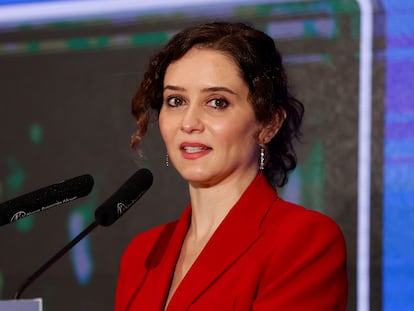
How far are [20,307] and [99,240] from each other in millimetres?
1209

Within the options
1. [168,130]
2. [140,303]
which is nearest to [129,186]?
[168,130]

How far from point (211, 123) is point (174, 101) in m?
0.12

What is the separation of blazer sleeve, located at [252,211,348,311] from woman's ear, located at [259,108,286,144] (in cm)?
22

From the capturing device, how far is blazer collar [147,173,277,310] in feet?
5.15

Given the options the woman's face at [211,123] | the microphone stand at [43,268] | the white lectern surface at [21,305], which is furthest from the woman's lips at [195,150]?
the white lectern surface at [21,305]

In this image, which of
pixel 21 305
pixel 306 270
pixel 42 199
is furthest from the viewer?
pixel 306 270

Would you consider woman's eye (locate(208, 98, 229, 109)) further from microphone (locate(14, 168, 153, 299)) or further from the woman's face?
microphone (locate(14, 168, 153, 299))

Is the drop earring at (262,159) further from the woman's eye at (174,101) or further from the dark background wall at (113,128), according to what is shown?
the dark background wall at (113,128)

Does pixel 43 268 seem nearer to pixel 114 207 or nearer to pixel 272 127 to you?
pixel 114 207

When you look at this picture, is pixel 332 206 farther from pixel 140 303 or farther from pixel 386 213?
pixel 140 303

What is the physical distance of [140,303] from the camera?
170 cm

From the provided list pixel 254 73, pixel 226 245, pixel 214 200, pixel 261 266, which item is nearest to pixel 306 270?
pixel 261 266

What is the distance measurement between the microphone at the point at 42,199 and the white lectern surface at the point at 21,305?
0.46 feet

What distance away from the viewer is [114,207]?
4.67ft
